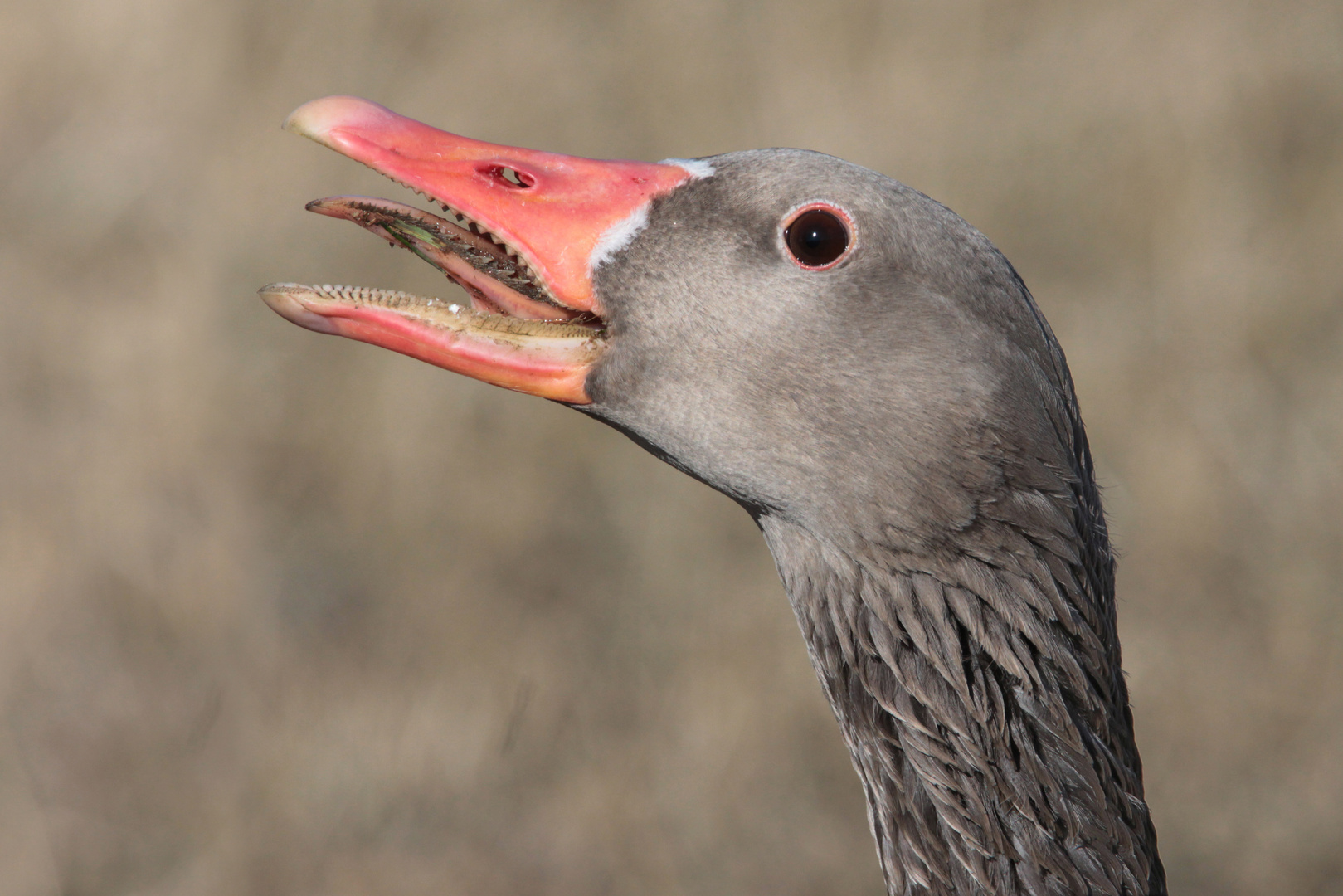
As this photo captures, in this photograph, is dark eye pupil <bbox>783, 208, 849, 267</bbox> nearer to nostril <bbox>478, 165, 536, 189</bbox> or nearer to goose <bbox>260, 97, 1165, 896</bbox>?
goose <bbox>260, 97, 1165, 896</bbox>

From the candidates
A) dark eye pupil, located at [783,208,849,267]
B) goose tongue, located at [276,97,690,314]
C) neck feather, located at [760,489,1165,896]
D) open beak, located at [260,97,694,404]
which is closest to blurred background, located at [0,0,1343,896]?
neck feather, located at [760,489,1165,896]

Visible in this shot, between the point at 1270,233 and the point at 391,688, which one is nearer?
the point at 391,688

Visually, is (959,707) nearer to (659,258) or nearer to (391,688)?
(659,258)

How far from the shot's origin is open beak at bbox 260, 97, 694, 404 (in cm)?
235

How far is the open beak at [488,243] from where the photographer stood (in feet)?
7.72

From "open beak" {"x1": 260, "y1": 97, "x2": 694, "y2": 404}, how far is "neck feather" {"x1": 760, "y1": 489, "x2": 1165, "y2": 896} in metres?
0.71

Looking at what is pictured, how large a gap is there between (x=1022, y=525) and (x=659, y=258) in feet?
3.21

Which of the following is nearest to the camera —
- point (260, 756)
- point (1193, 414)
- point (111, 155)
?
point (260, 756)

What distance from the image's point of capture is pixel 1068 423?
254cm

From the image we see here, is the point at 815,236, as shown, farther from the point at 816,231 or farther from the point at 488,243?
the point at 488,243

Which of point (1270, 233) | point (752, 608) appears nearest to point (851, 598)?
point (752, 608)

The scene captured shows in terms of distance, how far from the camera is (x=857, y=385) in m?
2.43

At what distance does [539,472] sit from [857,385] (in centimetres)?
380

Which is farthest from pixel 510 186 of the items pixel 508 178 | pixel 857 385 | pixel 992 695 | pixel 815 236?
pixel 992 695
